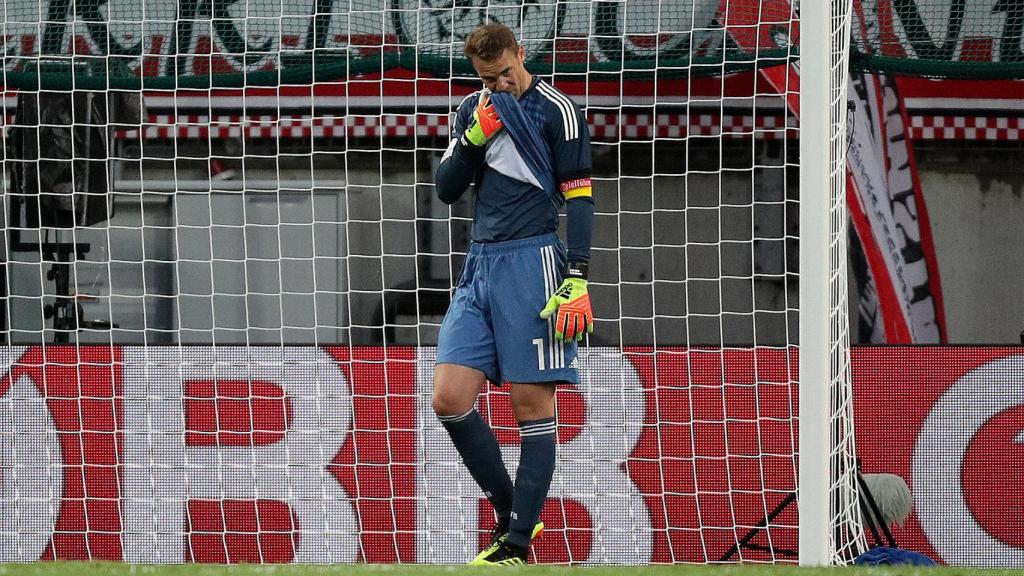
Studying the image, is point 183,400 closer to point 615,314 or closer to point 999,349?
point 615,314

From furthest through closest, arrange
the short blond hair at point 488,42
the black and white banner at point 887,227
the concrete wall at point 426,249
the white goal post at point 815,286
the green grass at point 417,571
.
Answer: the black and white banner at point 887,227 < the concrete wall at point 426,249 < the white goal post at point 815,286 < the short blond hair at point 488,42 < the green grass at point 417,571

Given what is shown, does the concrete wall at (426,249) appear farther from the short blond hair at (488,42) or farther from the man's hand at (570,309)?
the short blond hair at (488,42)

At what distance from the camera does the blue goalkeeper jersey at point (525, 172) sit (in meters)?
4.55

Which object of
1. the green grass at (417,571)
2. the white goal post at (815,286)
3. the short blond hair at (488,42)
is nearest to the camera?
the green grass at (417,571)

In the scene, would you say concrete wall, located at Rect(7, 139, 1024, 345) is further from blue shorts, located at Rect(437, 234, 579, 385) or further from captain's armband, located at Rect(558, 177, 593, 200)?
captain's armband, located at Rect(558, 177, 593, 200)

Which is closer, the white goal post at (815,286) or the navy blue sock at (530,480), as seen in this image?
the navy blue sock at (530,480)

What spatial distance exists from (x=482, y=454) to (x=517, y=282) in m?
0.54

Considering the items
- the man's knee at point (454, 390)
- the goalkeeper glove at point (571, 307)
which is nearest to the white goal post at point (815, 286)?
the goalkeeper glove at point (571, 307)

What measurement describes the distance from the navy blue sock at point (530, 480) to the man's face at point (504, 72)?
102cm

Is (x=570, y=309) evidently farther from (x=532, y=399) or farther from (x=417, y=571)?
(x=417, y=571)

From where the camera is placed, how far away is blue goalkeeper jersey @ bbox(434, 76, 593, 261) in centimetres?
455

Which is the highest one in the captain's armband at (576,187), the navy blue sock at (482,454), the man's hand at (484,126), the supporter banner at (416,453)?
the man's hand at (484,126)

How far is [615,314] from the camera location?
28.9ft

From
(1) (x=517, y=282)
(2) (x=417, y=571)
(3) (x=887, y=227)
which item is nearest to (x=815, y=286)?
(1) (x=517, y=282)
